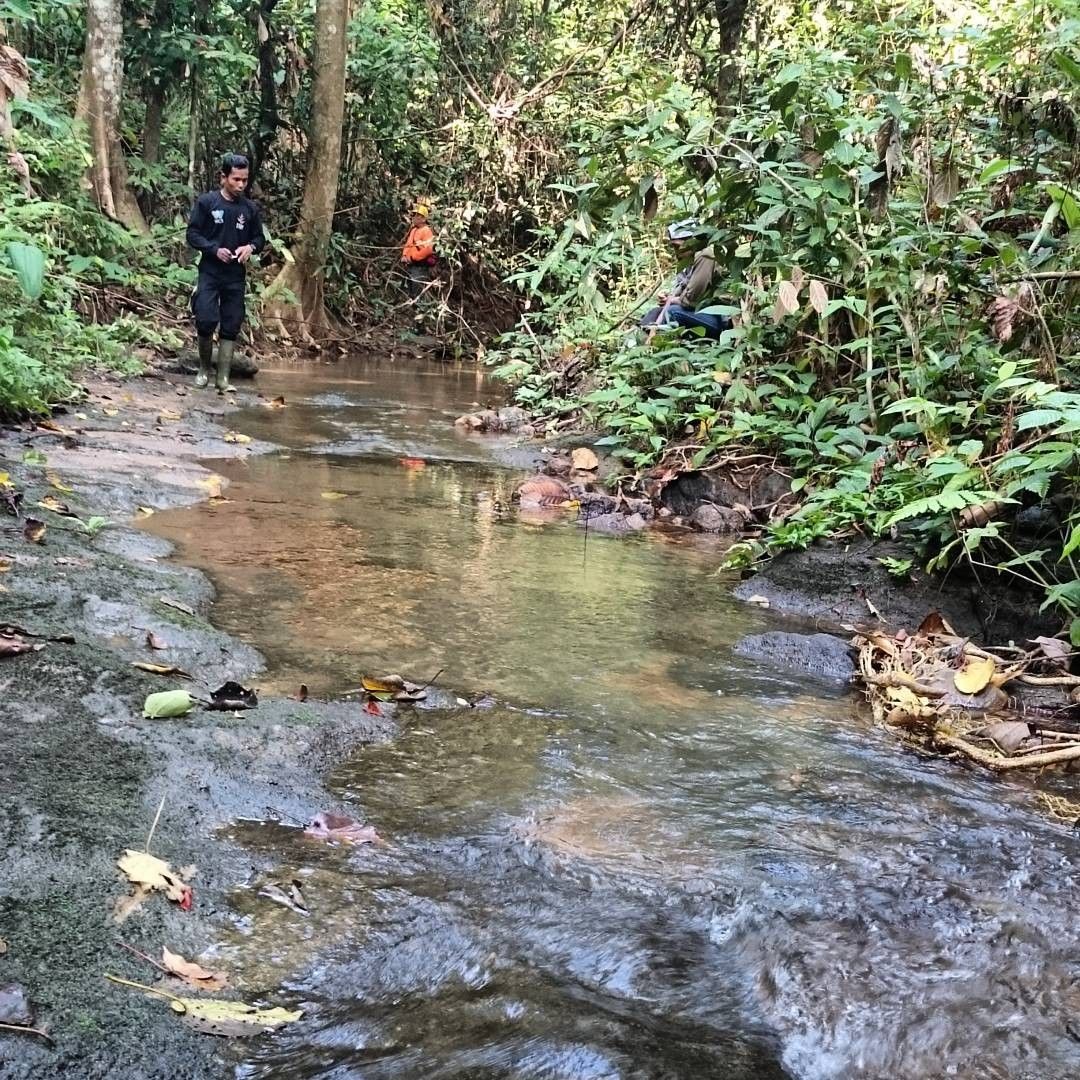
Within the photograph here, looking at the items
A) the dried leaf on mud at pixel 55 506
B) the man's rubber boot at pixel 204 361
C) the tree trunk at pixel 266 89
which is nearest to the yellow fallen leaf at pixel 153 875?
the dried leaf on mud at pixel 55 506

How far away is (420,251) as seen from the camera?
14297 millimetres

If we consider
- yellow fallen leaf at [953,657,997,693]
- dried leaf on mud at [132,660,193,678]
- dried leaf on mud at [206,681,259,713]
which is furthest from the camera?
yellow fallen leaf at [953,657,997,693]

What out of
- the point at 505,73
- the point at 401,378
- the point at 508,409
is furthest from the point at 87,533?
the point at 505,73

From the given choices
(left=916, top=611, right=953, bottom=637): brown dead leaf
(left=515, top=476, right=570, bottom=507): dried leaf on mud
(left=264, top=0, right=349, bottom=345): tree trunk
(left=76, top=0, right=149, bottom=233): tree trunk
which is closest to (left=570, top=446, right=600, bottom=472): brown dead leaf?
(left=515, top=476, right=570, bottom=507): dried leaf on mud

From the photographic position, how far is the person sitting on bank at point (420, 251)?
14.2 metres

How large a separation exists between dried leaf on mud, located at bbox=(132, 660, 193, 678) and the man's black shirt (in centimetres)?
613

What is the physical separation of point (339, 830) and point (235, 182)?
6.98 meters

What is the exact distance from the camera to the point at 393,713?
233 centimetres

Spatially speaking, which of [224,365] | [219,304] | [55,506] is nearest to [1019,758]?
[55,506]

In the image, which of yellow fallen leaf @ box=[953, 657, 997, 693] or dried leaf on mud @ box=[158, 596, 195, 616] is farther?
yellow fallen leaf @ box=[953, 657, 997, 693]

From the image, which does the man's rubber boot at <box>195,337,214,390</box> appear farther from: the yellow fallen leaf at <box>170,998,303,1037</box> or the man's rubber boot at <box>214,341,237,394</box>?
the yellow fallen leaf at <box>170,998,303,1037</box>

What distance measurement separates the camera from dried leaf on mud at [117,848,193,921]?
1.51 metres

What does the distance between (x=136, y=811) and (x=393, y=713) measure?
719mm

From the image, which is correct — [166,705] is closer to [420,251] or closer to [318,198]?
[318,198]
